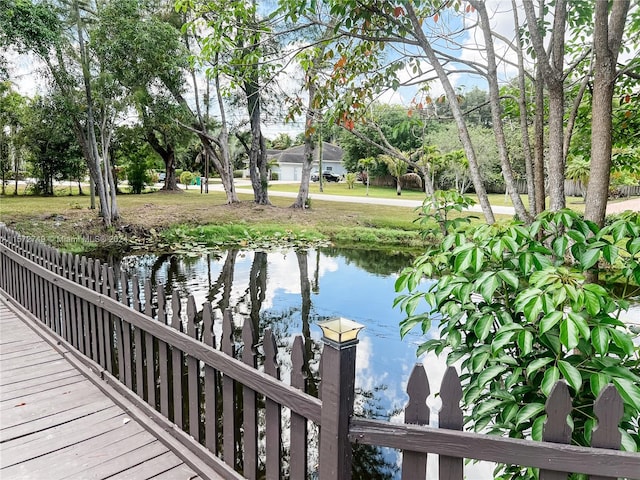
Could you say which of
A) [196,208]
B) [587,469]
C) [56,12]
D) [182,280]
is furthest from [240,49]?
[196,208]

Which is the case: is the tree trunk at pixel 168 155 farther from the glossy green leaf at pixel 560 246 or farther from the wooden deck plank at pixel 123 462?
the glossy green leaf at pixel 560 246

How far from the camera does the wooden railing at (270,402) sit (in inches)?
39.4

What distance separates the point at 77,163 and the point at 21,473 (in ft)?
68.5

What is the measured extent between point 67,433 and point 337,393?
152 centimetres

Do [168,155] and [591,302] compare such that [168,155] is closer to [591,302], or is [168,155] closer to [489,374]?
[489,374]

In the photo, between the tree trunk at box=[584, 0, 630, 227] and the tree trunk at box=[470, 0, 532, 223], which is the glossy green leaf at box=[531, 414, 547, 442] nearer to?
the tree trunk at box=[584, 0, 630, 227]

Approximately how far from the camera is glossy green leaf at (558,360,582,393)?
108 centimetres

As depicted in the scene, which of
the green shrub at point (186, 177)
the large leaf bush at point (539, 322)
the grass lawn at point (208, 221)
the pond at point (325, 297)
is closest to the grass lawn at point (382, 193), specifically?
the grass lawn at point (208, 221)

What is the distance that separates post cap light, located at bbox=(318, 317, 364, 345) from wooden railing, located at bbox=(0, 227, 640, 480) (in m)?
0.02

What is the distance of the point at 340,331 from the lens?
3.77ft

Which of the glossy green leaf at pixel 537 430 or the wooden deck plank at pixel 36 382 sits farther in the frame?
the wooden deck plank at pixel 36 382

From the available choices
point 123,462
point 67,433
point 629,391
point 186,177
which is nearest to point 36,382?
point 67,433

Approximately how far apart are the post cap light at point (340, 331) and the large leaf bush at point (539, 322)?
12.3 inches

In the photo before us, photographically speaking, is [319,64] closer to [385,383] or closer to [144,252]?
[385,383]
